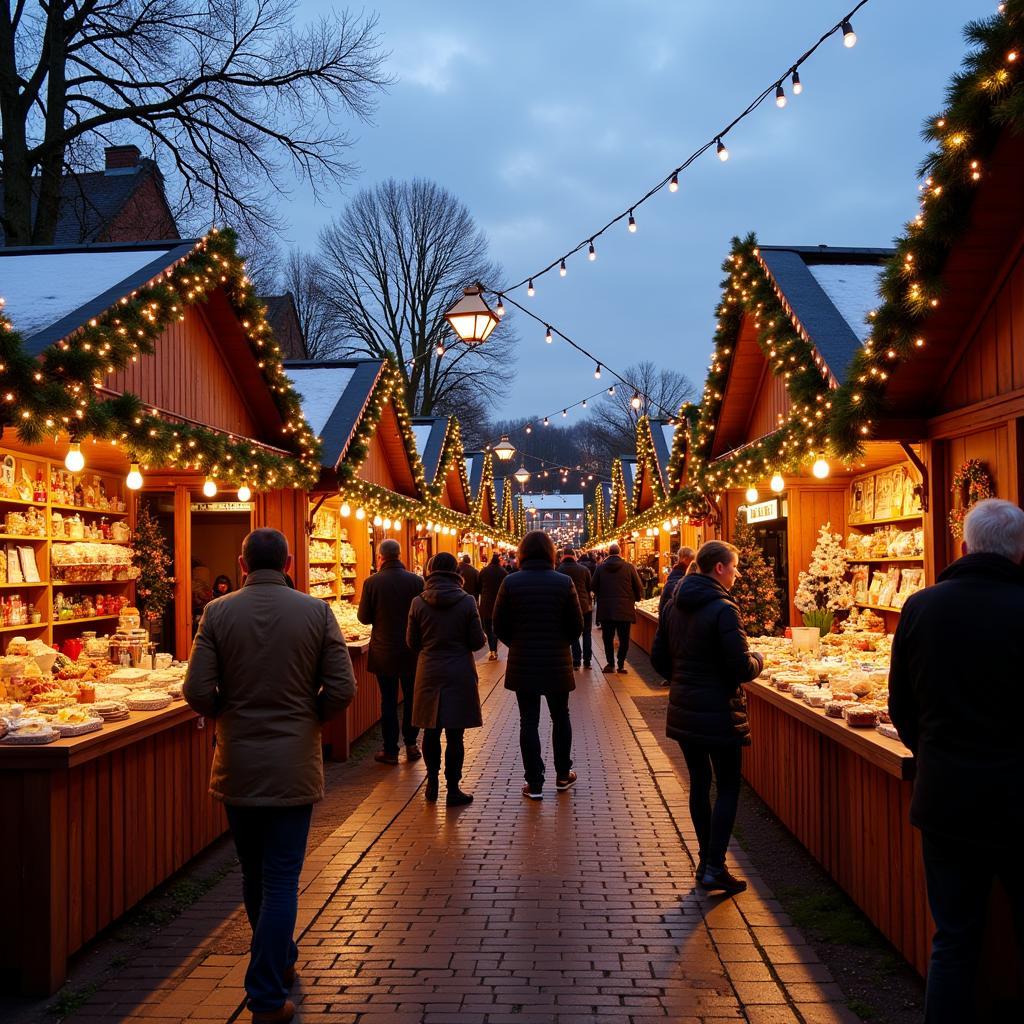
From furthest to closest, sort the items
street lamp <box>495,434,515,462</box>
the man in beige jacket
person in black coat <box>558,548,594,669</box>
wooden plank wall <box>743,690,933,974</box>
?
1. street lamp <box>495,434,515,462</box>
2. person in black coat <box>558,548,594,669</box>
3. wooden plank wall <box>743,690,933,974</box>
4. the man in beige jacket

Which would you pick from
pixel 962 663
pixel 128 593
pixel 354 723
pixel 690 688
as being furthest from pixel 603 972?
pixel 128 593

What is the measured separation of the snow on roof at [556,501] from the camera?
105m

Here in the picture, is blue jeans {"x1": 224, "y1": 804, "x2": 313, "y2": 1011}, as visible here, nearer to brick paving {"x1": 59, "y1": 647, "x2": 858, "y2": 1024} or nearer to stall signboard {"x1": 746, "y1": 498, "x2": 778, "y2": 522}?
brick paving {"x1": 59, "y1": 647, "x2": 858, "y2": 1024}

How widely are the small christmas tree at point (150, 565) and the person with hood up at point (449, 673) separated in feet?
14.6

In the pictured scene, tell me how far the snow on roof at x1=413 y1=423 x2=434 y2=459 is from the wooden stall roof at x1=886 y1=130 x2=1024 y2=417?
1811 centimetres

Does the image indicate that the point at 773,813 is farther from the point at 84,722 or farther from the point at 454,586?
the point at 84,722

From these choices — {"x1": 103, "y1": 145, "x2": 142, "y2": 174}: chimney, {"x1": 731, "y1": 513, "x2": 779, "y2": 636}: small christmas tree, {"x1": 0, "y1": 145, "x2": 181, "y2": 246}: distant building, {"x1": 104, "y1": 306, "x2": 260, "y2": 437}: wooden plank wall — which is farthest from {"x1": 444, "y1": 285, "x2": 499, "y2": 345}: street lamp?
{"x1": 103, "y1": 145, "x2": 142, "y2": 174}: chimney

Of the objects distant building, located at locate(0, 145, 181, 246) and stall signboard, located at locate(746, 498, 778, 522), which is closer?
stall signboard, located at locate(746, 498, 778, 522)

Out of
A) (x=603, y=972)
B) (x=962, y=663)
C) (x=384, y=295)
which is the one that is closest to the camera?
(x=962, y=663)

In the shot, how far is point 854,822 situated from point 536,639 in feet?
10.4

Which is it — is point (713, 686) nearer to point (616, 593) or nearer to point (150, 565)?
point (150, 565)

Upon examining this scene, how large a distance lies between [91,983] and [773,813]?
16.4 feet

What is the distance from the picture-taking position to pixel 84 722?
5.06m

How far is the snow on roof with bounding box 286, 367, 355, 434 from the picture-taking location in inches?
533
